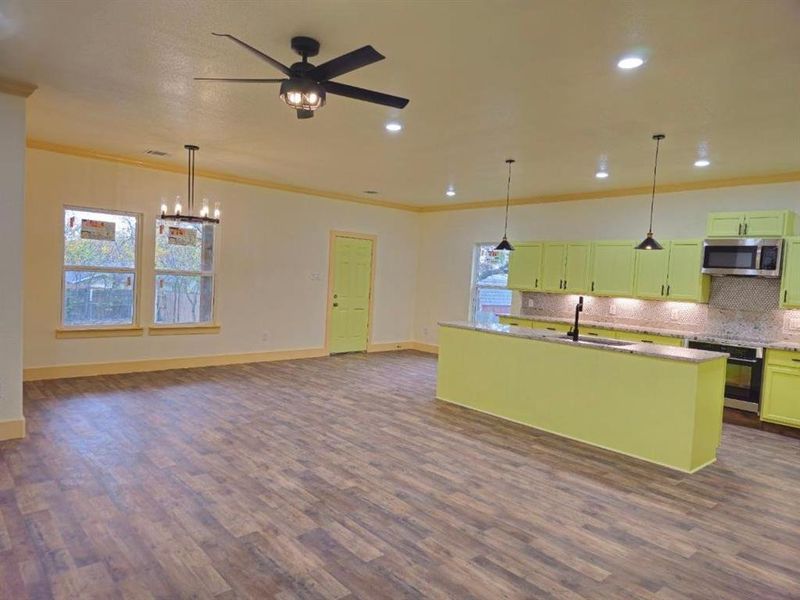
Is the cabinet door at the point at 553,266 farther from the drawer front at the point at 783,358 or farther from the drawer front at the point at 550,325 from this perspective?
the drawer front at the point at 783,358

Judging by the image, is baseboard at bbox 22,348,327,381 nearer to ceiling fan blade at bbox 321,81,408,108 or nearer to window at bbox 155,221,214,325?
window at bbox 155,221,214,325


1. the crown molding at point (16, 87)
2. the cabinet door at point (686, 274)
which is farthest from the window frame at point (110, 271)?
the cabinet door at point (686, 274)

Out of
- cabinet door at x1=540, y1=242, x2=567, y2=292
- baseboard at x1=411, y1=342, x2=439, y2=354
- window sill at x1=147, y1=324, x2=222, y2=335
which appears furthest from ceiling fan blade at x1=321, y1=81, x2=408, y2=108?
baseboard at x1=411, y1=342, x2=439, y2=354

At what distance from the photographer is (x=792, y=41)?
2607mm

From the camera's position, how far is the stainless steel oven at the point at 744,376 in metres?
5.29

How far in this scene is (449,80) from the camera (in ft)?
11.0

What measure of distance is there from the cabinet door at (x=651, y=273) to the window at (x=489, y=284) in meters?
2.35

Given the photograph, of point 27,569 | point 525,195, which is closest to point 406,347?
point 525,195

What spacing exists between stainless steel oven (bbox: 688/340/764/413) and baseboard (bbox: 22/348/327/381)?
228 inches

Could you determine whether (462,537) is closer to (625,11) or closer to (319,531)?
(319,531)

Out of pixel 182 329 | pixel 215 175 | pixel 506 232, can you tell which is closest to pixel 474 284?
pixel 506 232

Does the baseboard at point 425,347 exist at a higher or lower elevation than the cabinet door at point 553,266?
lower

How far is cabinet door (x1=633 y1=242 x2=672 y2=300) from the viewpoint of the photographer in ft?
20.4

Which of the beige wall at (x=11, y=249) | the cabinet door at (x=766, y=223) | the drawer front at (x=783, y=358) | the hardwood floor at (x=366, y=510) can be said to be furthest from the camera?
the cabinet door at (x=766, y=223)
